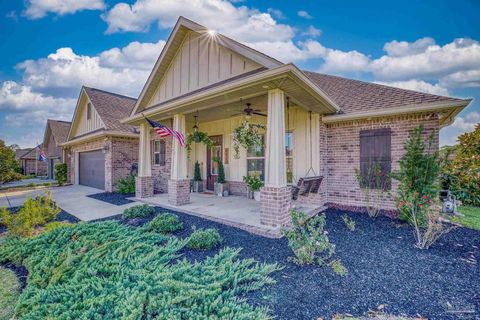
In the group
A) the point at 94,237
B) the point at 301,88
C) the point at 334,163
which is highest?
the point at 301,88

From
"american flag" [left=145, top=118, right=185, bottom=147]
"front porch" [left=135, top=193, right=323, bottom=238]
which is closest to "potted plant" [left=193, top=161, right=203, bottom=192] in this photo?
"front porch" [left=135, top=193, right=323, bottom=238]

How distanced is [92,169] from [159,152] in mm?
5529

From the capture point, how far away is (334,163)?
7355 mm

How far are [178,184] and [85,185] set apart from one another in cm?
1104

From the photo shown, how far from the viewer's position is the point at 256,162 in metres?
8.48

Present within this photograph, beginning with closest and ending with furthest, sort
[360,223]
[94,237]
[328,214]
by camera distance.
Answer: [94,237]
[360,223]
[328,214]

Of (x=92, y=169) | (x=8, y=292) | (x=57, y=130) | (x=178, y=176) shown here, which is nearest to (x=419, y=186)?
(x=178, y=176)

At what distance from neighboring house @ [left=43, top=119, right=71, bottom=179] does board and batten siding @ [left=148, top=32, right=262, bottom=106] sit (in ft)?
62.5

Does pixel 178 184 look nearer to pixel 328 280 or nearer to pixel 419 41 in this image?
pixel 328 280

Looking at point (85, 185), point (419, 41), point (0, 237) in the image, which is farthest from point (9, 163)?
point (419, 41)

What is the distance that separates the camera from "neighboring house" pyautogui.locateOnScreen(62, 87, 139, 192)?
11414 millimetres

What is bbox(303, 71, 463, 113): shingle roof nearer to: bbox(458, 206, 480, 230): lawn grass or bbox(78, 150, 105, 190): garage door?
bbox(458, 206, 480, 230): lawn grass

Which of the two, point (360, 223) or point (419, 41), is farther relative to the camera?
point (419, 41)

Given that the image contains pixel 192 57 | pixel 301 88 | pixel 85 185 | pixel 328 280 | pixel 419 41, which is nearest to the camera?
pixel 328 280
